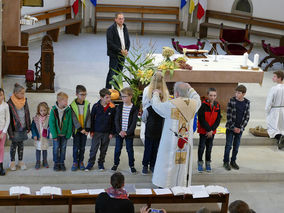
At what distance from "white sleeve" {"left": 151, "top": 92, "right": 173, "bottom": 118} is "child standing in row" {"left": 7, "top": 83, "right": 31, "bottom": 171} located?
5.65 ft

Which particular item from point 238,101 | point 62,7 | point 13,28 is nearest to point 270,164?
point 238,101

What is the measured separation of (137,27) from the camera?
17828 millimetres

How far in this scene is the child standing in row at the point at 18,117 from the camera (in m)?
7.04

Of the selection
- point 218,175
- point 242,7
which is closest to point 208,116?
point 218,175

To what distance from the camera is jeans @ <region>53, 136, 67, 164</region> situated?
23.9ft

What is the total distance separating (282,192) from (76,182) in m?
2.96

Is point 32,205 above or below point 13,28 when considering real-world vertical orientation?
below

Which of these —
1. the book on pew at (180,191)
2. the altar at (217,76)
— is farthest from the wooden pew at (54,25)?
the book on pew at (180,191)

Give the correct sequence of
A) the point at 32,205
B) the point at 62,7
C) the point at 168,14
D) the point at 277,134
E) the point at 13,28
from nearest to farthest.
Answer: the point at 32,205 → the point at 277,134 → the point at 13,28 → the point at 62,7 → the point at 168,14

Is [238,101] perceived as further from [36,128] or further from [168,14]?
[168,14]

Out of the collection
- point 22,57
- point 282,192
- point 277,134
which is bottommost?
point 282,192

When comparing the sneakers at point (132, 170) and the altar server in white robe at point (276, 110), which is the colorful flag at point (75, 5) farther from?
the sneakers at point (132, 170)

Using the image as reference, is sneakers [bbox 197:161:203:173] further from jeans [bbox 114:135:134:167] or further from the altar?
the altar

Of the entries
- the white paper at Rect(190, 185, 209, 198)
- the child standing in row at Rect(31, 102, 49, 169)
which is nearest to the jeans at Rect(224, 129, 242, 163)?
the white paper at Rect(190, 185, 209, 198)
